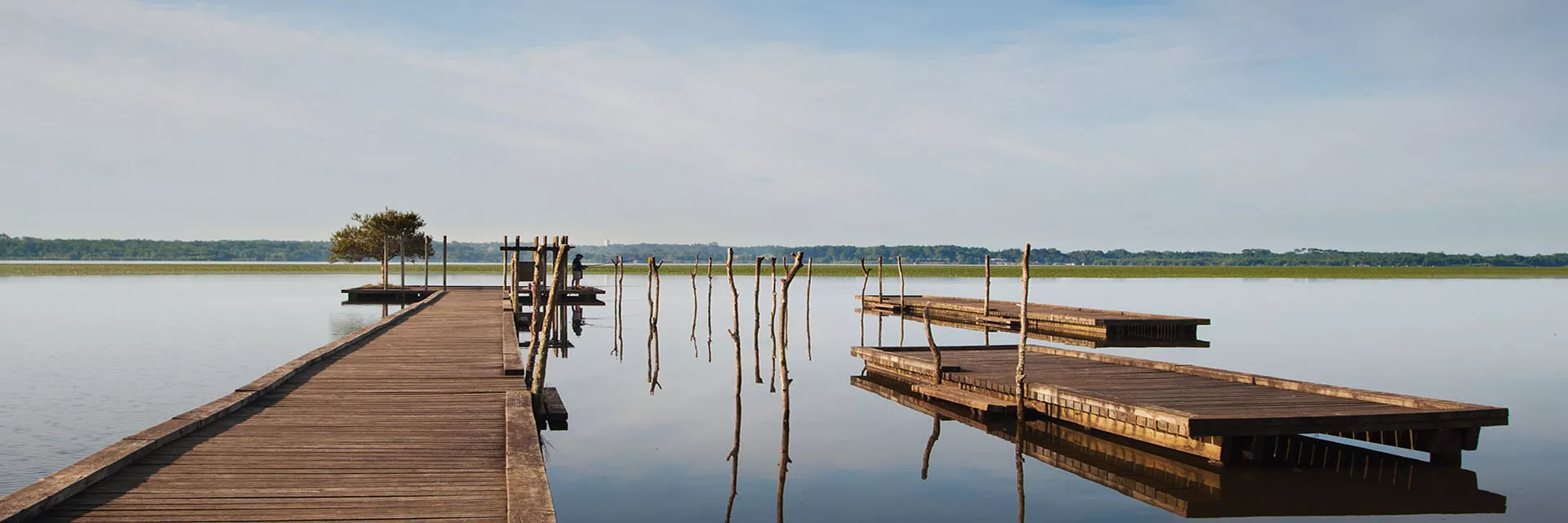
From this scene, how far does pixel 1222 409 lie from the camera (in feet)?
41.6

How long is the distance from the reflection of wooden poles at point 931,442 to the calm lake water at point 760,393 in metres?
0.08

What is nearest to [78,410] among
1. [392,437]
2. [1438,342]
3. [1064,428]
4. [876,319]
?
[392,437]

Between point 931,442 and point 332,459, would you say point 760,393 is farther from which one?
point 332,459

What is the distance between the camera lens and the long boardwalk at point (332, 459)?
6566 mm

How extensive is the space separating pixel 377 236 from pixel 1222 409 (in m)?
56.3

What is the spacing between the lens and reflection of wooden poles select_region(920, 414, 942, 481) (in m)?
Answer: 12.7

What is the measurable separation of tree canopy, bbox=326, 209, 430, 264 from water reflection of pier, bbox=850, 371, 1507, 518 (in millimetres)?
52326

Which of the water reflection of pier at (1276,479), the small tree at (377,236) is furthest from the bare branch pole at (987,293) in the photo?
the small tree at (377,236)

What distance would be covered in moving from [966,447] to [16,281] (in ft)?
239

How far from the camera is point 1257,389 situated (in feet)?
47.5

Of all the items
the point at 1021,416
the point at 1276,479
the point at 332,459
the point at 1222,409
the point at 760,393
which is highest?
the point at 332,459

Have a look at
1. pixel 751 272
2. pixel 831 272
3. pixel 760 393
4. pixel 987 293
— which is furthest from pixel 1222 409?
pixel 831 272

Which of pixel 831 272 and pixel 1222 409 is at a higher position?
pixel 1222 409

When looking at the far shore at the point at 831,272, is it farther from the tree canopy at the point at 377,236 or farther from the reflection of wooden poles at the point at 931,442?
the reflection of wooden poles at the point at 931,442
